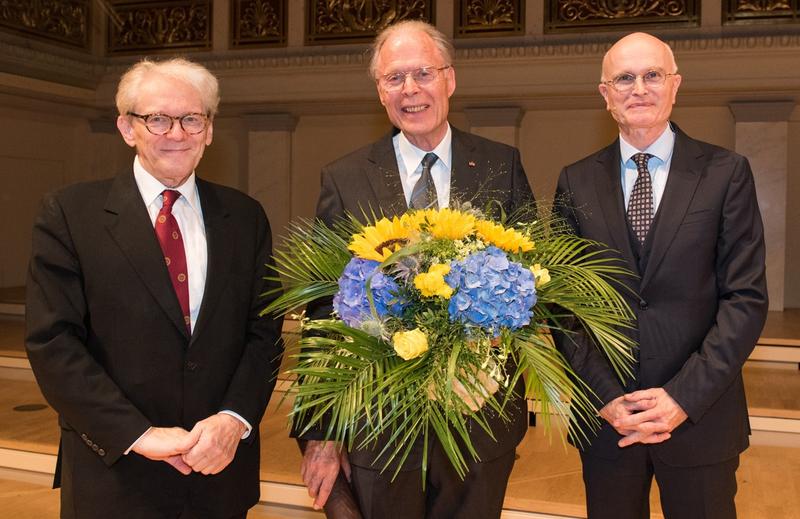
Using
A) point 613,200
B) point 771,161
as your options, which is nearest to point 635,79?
point 613,200

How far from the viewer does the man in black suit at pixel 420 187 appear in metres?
1.90

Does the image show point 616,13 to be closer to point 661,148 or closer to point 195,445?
point 661,148

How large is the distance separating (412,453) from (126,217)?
0.89 m

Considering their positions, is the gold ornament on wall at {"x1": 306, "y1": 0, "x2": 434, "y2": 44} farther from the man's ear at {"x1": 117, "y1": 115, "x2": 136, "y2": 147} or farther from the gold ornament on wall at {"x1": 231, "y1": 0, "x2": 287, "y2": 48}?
the man's ear at {"x1": 117, "y1": 115, "x2": 136, "y2": 147}

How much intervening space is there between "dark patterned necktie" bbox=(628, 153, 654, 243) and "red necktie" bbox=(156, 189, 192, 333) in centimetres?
116

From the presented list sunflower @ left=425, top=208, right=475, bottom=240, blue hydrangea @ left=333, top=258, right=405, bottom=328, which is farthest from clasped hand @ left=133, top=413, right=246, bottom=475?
sunflower @ left=425, top=208, right=475, bottom=240

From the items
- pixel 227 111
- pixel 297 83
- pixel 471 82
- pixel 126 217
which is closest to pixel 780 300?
pixel 471 82

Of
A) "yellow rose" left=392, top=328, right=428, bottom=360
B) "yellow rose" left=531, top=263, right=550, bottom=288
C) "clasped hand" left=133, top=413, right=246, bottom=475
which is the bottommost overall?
"clasped hand" left=133, top=413, right=246, bottom=475

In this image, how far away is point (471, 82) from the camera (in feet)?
26.7

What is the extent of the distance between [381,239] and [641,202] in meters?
0.86

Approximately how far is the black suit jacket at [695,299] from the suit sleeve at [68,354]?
1.13 metres

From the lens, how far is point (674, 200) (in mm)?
2074

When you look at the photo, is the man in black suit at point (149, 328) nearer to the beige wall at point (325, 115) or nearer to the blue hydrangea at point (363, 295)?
the blue hydrangea at point (363, 295)

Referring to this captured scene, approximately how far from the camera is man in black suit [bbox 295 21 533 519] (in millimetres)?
1900
